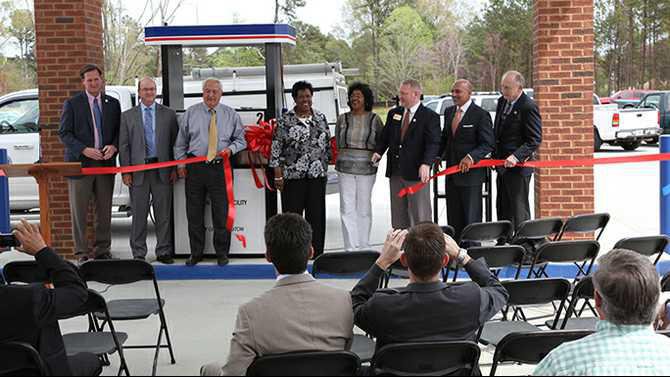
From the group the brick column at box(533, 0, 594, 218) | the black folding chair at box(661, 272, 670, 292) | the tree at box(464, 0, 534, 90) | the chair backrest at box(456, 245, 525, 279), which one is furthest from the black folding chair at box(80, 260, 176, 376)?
the tree at box(464, 0, 534, 90)

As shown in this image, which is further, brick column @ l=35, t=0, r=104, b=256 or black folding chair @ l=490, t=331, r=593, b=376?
brick column @ l=35, t=0, r=104, b=256

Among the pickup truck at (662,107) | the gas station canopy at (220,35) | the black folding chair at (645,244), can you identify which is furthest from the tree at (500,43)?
the black folding chair at (645,244)

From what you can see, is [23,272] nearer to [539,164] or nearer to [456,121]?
[456,121]

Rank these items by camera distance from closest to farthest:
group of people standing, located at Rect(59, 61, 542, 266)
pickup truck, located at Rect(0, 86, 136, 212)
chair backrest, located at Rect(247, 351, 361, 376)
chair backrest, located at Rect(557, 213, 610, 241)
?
chair backrest, located at Rect(247, 351, 361, 376)
chair backrest, located at Rect(557, 213, 610, 241)
group of people standing, located at Rect(59, 61, 542, 266)
pickup truck, located at Rect(0, 86, 136, 212)

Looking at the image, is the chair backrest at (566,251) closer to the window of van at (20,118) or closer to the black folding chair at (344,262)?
the black folding chair at (344,262)

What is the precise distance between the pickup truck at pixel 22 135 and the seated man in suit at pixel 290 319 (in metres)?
8.15

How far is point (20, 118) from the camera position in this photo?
39.4 ft

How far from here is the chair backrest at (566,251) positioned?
5902 mm

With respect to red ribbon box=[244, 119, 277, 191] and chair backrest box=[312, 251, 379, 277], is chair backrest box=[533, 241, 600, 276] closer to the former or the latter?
chair backrest box=[312, 251, 379, 277]

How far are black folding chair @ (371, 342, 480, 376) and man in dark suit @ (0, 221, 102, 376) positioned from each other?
1.40 metres

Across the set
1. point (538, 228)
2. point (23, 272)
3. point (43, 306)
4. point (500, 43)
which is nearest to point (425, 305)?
point (43, 306)

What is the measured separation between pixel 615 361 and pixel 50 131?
7.69 m

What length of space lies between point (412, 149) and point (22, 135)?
19.3ft

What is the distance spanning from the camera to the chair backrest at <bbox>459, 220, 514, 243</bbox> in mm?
6781
